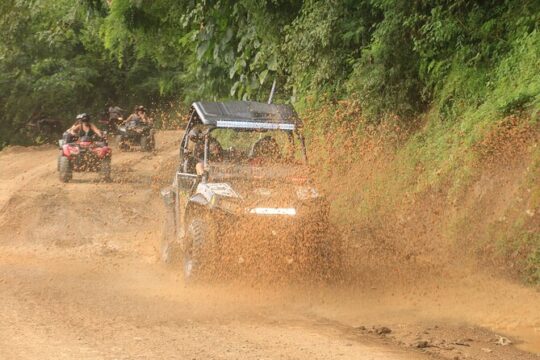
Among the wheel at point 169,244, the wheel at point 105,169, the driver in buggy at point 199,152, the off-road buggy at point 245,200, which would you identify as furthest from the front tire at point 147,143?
the driver in buggy at point 199,152

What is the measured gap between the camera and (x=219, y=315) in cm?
792

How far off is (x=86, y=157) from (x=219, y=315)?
12487 mm

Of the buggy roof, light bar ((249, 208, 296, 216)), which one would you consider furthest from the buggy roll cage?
light bar ((249, 208, 296, 216))

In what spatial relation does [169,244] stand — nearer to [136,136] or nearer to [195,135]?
[195,135]

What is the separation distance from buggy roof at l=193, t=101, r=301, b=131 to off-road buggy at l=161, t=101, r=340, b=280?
0.04ft

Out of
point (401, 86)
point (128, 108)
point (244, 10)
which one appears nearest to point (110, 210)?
point (244, 10)

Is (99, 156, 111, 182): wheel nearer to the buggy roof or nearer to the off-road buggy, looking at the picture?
the off-road buggy

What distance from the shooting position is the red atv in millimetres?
19516

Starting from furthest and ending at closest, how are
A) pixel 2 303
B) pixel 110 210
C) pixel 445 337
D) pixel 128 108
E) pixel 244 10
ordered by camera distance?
pixel 128 108 → pixel 244 10 → pixel 110 210 → pixel 2 303 → pixel 445 337

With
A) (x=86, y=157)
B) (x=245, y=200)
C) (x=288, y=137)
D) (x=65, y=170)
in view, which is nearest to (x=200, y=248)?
(x=245, y=200)

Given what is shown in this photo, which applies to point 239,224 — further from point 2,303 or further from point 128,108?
point 128,108

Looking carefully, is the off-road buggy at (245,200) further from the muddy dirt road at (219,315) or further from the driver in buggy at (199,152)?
the muddy dirt road at (219,315)

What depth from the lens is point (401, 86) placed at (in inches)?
501

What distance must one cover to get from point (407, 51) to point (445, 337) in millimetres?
6164
